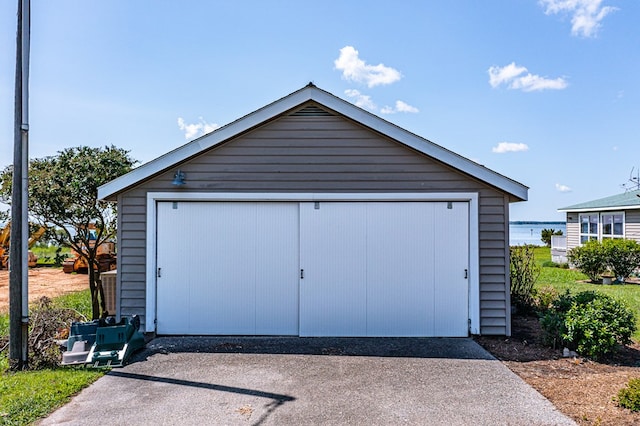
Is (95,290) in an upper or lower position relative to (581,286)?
upper

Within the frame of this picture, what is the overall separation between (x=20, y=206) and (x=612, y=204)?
702 inches

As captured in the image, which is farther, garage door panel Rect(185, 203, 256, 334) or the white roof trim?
the white roof trim

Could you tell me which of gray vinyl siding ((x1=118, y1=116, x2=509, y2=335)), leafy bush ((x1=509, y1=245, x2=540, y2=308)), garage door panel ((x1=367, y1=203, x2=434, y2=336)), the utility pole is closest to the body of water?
leafy bush ((x1=509, y1=245, x2=540, y2=308))

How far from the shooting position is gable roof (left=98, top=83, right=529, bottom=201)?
6.10 m

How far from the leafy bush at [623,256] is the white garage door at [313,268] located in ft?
31.0

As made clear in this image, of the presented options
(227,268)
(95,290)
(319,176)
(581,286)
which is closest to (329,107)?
(319,176)

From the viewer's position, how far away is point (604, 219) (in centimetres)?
1571

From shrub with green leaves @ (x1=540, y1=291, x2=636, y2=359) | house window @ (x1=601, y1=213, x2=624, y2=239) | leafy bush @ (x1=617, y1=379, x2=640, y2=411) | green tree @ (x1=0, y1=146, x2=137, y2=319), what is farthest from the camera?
house window @ (x1=601, y1=213, x2=624, y2=239)

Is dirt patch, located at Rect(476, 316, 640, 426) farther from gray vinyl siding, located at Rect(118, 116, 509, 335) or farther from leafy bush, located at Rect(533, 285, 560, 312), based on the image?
leafy bush, located at Rect(533, 285, 560, 312)

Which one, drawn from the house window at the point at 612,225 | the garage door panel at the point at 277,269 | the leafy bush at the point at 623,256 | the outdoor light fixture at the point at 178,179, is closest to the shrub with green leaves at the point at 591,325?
the garage door panel at the point at 277,269

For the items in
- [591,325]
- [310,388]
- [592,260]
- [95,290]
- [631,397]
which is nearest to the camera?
[631,397]

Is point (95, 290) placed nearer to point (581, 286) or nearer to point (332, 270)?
point (332, 270)

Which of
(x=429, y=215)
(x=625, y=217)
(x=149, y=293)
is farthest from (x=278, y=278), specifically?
(x=625, y=217)

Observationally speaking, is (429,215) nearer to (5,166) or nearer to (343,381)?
(343,381)
